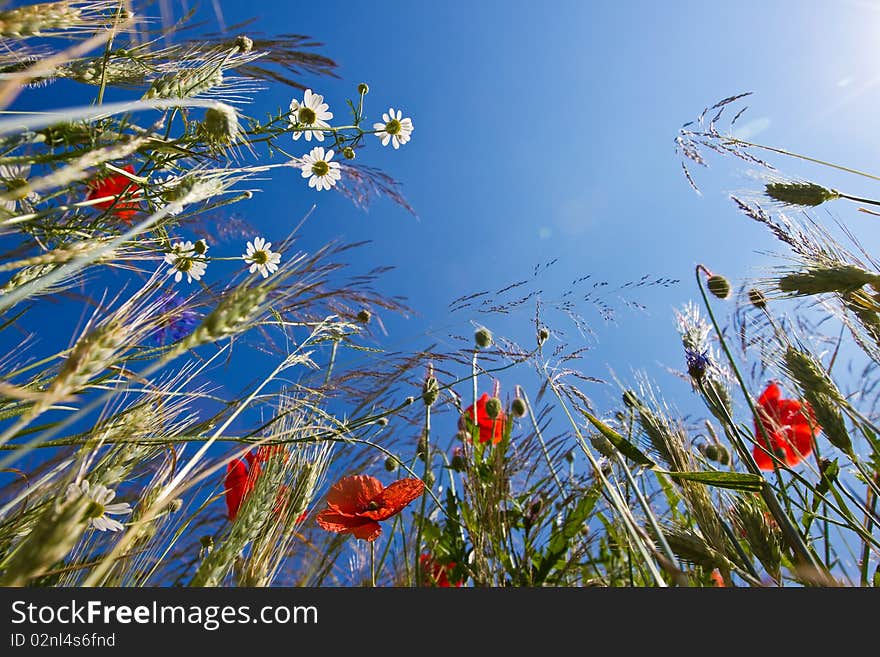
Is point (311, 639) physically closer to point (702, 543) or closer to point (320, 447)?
point (320, 447)

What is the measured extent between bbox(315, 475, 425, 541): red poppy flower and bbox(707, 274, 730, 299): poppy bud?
30.9 inches

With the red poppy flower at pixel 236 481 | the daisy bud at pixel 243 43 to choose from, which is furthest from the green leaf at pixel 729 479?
the daisy bud at pixel 243 43

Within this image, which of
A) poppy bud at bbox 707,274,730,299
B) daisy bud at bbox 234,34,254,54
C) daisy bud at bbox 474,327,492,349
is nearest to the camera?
daisy bud at bbox 234,34,254,54

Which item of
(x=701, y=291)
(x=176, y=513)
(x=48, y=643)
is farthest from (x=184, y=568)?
(x=701, y=291)

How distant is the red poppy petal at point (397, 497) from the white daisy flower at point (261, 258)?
48cm

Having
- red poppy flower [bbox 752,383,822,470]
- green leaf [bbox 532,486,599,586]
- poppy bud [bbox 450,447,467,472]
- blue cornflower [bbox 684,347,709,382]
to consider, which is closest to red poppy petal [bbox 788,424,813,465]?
red poppy flower [bbox 752,383,822,470]

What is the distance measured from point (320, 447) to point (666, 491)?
0.68 m

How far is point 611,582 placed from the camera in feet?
3.34

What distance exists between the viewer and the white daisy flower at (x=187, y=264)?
873mm

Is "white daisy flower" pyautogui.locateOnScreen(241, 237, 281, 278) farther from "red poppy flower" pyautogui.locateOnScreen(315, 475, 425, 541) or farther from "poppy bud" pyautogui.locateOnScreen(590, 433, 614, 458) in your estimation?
"poppy bud" pyautogui.locateOnScreen(590, 433, 614, 458)

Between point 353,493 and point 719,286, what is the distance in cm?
92

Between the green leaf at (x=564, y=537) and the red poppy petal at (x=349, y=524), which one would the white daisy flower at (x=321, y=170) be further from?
the green leaf at (x=564, y=537)

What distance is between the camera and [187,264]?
0.91 m

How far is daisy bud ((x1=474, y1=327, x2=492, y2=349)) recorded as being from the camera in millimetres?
1275
